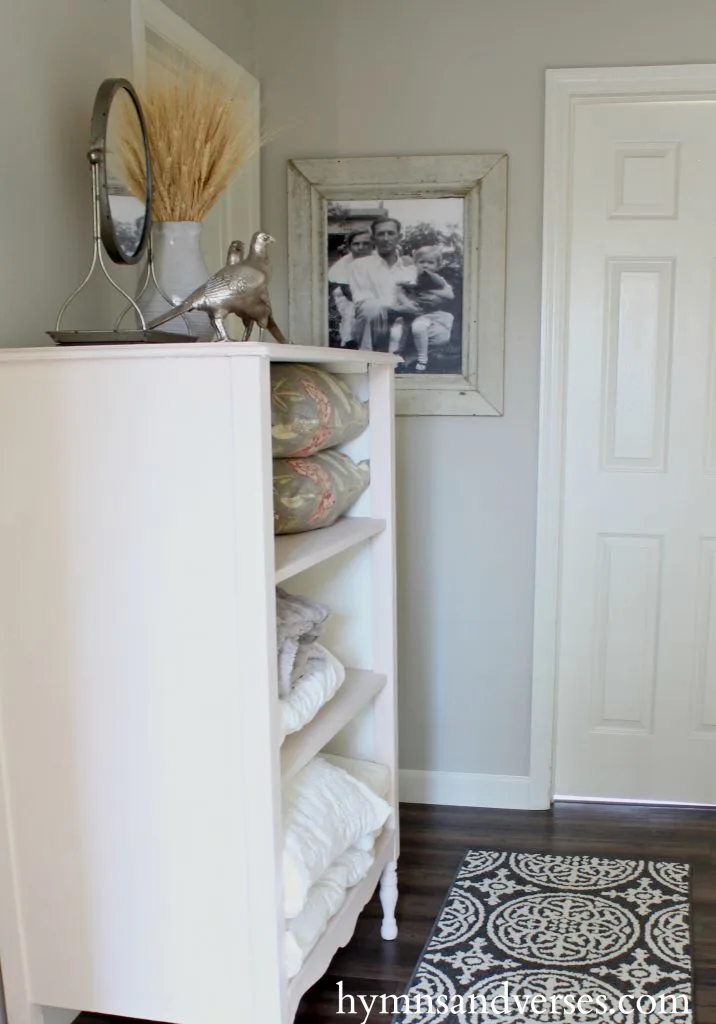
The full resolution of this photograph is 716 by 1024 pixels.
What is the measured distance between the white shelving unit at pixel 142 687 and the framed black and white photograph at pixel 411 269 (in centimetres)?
117

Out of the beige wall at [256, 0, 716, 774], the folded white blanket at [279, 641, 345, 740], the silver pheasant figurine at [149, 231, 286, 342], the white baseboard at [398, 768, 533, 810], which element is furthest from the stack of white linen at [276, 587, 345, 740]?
the white baseboard at [398, 768, 533, 810]

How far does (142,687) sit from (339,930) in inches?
26.0

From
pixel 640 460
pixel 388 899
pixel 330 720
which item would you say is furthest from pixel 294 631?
pixel 640 460

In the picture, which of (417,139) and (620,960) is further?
(417,139)

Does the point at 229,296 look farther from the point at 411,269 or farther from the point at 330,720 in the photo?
the point at 411,269

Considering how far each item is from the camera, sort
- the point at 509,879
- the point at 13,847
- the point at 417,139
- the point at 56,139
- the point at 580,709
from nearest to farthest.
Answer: the point at 13,847 → the point at 56,139 → the point at 509,879 → the point at 417,139 → the point at 580,709

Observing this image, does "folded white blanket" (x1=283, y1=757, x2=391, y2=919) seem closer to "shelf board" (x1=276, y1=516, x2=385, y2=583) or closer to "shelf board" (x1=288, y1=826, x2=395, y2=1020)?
"shelf board" (x1=288, y1=826, x2=395, y2=1020)

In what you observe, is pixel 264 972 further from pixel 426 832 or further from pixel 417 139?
pixel 417 139

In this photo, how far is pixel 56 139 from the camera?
5.63ft

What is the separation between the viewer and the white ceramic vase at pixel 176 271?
1.70 meters

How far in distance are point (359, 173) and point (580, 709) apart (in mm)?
1653

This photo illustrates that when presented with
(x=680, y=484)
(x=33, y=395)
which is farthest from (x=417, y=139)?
(x=33, y=395)

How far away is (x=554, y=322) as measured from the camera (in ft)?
8.89

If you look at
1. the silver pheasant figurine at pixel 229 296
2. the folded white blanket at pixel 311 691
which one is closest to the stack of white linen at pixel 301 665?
the folded white blanket at pixel 311 691
